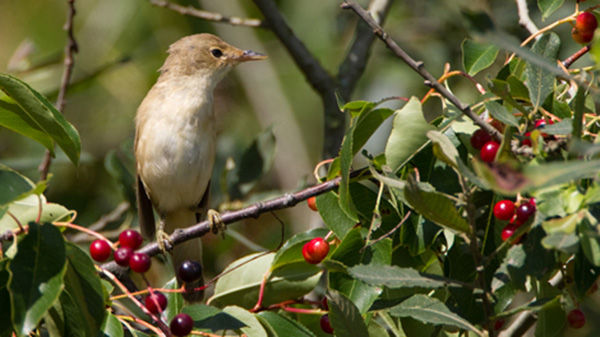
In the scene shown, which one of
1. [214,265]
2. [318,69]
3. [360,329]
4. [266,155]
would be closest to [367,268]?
[360,329]

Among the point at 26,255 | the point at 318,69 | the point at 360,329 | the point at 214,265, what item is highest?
the point at 26,255

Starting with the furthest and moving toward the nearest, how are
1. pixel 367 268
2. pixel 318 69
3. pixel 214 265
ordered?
1. pixel 214 265
2. pixel 318 69
3. pixel 367 268

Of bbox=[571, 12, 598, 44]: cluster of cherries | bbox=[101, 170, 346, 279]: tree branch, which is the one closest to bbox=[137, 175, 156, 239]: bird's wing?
bbox=[101, 170, 346, 279]: tree branch

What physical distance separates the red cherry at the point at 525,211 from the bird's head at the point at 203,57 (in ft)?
9.52

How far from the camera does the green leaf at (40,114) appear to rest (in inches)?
75.4

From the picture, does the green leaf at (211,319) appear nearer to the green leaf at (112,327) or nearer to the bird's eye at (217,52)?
the green leaf at (112,327)

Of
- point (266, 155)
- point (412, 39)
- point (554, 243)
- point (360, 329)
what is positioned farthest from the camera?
point (412, 39)

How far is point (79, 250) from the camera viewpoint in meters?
1.76

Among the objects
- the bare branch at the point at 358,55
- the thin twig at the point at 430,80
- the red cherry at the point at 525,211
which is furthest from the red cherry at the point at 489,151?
the bare branch at the point at 358,55

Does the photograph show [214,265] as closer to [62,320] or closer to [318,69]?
[318,69]

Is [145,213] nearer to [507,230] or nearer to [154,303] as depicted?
[154,303]

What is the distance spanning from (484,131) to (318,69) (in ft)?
6.79

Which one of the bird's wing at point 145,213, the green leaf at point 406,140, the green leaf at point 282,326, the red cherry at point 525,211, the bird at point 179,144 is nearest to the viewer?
the red cherry at point 525,211

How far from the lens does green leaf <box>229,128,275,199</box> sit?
168 inches
